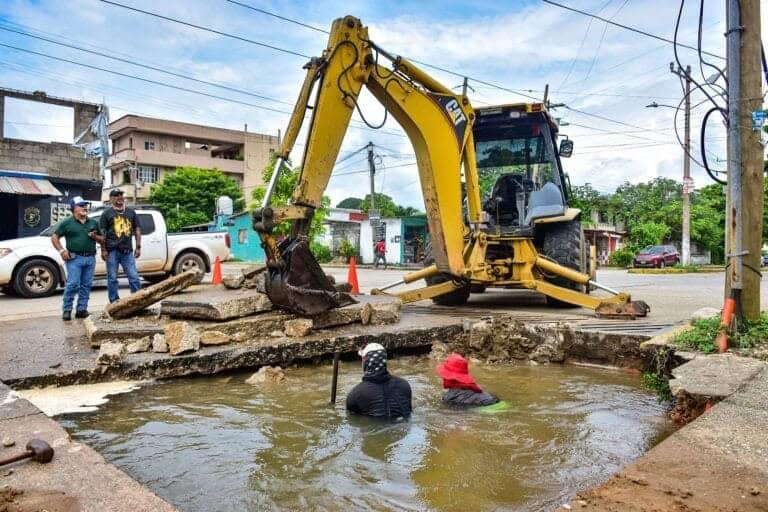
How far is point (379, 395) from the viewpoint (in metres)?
4.46

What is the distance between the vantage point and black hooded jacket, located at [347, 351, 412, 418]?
446 centimetres

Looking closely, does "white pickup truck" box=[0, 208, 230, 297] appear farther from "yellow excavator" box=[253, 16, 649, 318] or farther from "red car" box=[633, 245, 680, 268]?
"red car" box=[633, 245, 680, 268]

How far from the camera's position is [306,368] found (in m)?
6.28

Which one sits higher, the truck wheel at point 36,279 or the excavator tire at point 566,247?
the excavator tire at point 566,247

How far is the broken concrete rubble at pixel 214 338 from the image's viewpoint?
5.93 meters

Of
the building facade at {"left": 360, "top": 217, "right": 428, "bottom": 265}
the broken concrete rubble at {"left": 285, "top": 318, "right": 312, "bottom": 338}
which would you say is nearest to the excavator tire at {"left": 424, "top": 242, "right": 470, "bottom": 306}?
the broken concrete rubble at {"left": 285, "top": 318, "right": 312, "bottom": 338}

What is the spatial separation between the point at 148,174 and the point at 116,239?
4222 cm

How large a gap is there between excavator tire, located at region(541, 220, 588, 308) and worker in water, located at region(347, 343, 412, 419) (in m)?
5.07

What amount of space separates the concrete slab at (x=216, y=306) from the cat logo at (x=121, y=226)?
1.86m

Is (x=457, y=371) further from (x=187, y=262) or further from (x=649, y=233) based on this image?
(x=649, y=233)

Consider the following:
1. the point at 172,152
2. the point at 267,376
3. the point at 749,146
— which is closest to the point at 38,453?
the point at 267,376

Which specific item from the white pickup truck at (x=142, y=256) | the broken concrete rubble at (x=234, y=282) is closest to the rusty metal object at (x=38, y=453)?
the broken concrete rubble at (x=234, y=282)

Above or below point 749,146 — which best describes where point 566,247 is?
below

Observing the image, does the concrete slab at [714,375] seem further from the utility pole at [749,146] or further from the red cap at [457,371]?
the red cap at [457,371]
